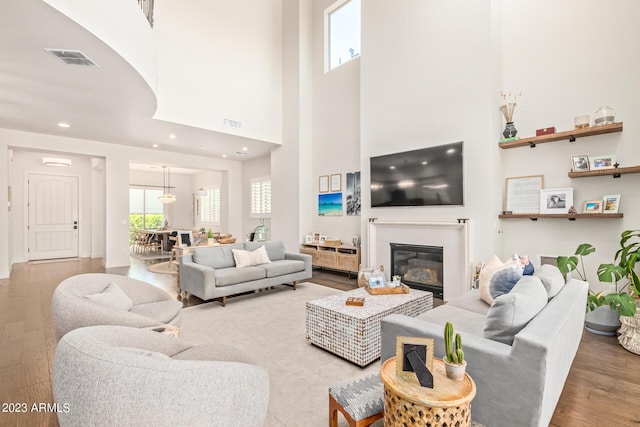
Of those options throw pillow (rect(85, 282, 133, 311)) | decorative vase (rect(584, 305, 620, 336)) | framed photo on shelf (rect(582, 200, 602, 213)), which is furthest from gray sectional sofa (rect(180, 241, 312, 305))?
framed photo on shelf (rect(582, 200, 602, 213))

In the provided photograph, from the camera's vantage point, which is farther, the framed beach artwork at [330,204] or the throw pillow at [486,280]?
the framed beach artwork at [330,204]

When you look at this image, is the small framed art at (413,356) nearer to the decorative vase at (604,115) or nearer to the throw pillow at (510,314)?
the throw pillow at (510,314)

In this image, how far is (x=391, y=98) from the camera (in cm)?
525

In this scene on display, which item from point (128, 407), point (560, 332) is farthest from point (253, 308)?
point (560, 332)

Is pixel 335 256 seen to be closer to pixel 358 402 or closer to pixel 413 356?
pixel 358 402

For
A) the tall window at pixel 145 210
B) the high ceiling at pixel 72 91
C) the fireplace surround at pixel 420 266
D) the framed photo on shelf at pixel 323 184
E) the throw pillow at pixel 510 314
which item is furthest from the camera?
the tall window at pixel 145 210

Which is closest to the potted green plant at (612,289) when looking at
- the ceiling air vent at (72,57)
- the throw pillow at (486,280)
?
the throw pillow at (486,280)

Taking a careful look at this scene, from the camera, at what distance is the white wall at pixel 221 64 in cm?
557

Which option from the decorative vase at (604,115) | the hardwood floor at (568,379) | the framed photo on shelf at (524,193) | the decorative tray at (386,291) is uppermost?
the decorative vase at (604,115)

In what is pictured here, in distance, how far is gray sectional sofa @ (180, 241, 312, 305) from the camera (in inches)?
162

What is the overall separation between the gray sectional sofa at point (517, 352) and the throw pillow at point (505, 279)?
0.46m

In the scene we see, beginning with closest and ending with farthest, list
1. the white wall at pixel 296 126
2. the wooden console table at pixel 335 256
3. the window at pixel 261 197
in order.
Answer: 1. the wooden console table at pixel 335 256
2. the white wall at pixel 296 126
3. the window at pixel 261 197

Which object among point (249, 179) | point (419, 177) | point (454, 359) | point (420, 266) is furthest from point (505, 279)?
point (249, 179)

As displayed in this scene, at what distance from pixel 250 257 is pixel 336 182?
2.74 meters
